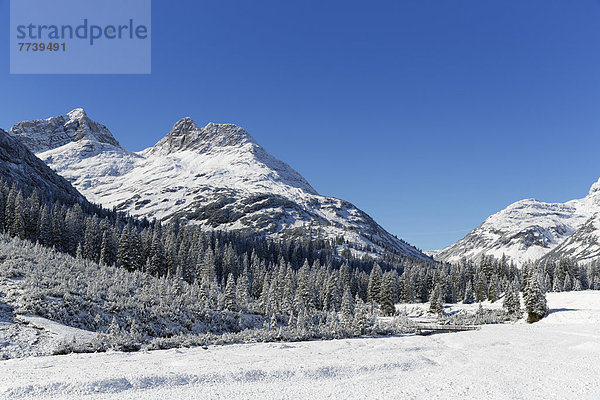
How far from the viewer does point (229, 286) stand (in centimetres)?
5672

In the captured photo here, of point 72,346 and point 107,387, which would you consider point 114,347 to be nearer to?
point 72,346

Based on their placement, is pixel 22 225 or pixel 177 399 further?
pixel 22 225

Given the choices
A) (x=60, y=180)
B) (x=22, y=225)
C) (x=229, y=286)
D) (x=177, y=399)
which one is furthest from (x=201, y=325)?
(x=60, y=180)

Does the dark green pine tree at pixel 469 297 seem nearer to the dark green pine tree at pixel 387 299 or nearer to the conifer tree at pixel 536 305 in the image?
the dark green pine tree at pixel 387 299

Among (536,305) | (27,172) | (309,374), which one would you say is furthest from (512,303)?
(27,172)

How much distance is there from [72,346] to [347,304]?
104ft

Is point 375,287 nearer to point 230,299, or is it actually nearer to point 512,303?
point 512,303

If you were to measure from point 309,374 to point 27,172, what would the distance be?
204 m

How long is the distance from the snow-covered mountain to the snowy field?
15790cm

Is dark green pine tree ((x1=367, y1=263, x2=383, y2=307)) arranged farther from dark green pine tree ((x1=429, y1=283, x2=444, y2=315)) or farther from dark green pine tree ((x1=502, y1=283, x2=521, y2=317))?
dark green pine tree ((x1=502, y1=283, x2=521, y2=317))

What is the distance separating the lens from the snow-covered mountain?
159 m

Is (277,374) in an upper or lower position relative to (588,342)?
upper

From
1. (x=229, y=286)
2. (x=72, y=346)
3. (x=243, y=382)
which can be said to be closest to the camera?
(x=243, y=382)

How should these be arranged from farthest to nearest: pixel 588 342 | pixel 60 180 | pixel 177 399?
pixel 60 180
pixel 588 342
pixel 177 399
